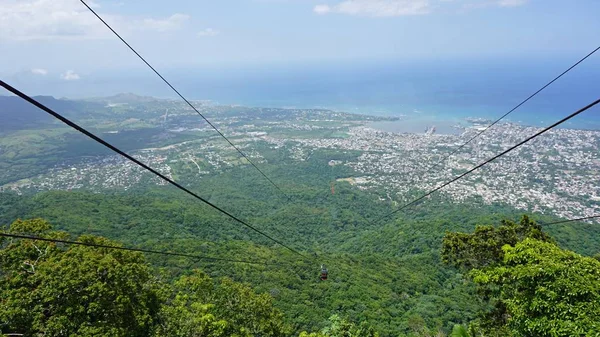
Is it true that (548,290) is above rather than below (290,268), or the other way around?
above

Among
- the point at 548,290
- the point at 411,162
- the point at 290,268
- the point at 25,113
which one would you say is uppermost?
the point at 25,113

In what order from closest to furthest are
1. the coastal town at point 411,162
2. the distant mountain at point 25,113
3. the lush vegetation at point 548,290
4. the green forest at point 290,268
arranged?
the lush vegetation at point 548,290, the green forest at point 290,268, the coastal town at point 411,162, the distant mountain at point 25,113

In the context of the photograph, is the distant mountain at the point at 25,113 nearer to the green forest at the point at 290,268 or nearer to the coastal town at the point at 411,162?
the coastal town at the point at 411,162

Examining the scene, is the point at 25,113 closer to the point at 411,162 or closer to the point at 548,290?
the point at 411,162

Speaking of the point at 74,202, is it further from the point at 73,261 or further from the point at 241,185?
the point at 73,261

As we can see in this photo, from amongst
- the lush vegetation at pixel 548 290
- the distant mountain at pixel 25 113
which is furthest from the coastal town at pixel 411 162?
the distant mountain at pixel 25 113

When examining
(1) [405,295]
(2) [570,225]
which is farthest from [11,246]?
(2) [570,225]

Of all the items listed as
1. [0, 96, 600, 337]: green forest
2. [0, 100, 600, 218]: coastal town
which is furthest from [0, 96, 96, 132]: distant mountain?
[0, 96, 600, 337]: green forest

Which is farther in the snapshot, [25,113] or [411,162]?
[25,113]

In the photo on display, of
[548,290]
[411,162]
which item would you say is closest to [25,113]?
[411,162]

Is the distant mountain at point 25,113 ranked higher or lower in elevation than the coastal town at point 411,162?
higher

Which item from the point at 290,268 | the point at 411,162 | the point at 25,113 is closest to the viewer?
the point at 290,268
